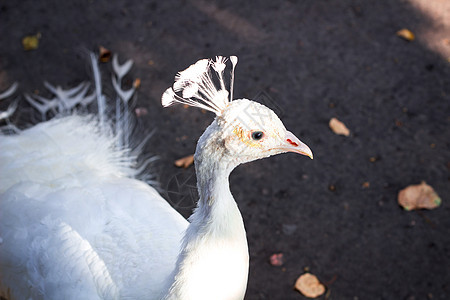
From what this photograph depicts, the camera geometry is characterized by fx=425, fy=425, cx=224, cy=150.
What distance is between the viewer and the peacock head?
1258mm

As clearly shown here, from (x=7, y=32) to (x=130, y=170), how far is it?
5.98 ft

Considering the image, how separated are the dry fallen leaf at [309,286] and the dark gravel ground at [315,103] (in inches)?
1.8

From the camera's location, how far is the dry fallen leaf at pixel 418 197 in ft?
8.71

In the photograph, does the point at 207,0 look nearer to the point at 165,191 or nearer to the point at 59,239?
the point at 165,191

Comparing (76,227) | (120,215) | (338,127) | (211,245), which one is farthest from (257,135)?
(338,127)

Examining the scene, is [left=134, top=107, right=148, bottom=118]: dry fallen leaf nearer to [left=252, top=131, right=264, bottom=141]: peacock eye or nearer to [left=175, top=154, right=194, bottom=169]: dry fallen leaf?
[left=175, top=154, right=194, bottom=169]: dry fallen leaf

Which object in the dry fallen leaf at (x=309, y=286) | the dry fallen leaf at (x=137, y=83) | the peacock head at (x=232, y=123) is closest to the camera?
the peacock head at (x=232, y=123)

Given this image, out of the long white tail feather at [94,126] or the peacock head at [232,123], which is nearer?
the peacock head at [232,123]

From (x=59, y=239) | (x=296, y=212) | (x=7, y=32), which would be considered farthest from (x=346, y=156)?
(x=7, y=32)

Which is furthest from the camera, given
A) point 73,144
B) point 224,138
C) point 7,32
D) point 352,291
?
point 7,32

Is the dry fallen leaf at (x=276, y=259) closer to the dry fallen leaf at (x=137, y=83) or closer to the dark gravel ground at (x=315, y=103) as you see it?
the dark gravel ground at (x=315, y=103)

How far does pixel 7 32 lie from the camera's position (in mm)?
3359

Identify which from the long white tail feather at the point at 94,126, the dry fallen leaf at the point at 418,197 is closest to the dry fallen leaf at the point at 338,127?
the dry fallen leaf at the point at 418,197

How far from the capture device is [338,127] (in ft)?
9.75
